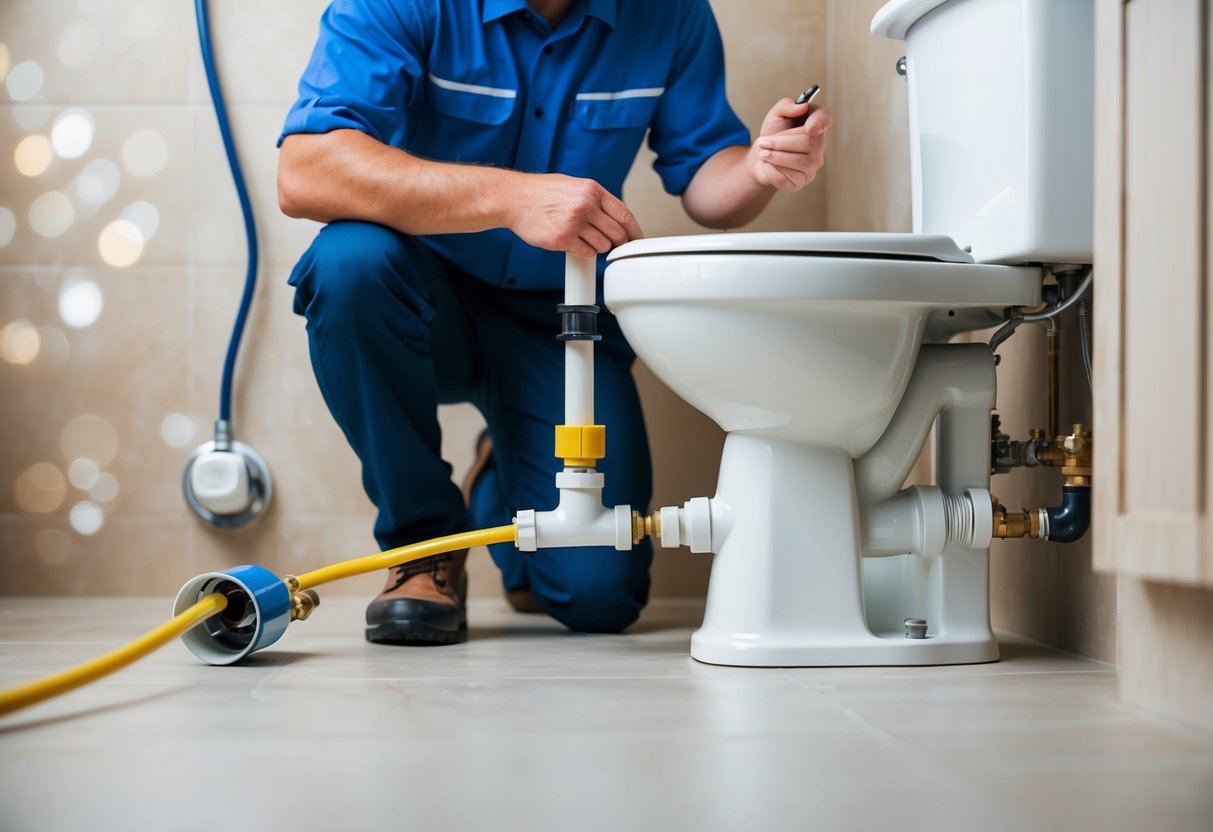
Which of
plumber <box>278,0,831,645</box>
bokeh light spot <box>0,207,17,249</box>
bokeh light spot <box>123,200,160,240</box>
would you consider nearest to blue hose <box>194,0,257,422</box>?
bokeh light spot <box>123,200,160,240</box>

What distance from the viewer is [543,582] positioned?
147 centimetres

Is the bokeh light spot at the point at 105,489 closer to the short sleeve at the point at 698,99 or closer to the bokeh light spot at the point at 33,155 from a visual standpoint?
the bokeh light spot at the point at 33,155

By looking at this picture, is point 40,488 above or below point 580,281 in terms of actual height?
below

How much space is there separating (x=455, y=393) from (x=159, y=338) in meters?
0.64

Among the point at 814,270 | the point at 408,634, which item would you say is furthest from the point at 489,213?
the point at 408,634

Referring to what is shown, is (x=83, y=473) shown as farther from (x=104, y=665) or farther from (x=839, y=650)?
(x=839, y=650)

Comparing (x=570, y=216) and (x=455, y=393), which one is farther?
(x=455, y=393)

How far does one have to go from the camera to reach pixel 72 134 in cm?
190

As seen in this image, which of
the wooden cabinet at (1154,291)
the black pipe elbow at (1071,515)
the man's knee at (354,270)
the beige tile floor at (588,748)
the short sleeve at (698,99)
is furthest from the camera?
the short sleeve at (698,99)

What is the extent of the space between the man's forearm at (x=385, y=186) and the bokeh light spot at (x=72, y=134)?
0.77 m

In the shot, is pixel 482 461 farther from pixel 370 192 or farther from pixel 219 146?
pixel 219 146

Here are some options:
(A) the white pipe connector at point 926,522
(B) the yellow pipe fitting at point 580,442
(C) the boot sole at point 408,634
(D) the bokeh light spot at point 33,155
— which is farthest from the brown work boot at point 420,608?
(D) the bokeh light spot at point 33,155

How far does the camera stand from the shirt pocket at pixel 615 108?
1488 mm

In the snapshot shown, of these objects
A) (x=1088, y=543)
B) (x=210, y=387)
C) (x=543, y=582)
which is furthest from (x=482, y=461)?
(x=1088, y=543)
